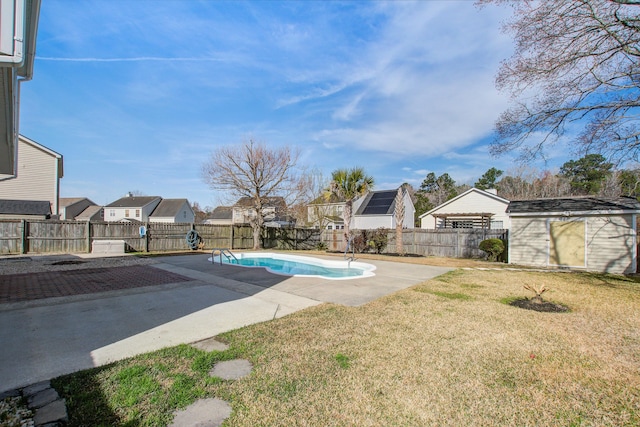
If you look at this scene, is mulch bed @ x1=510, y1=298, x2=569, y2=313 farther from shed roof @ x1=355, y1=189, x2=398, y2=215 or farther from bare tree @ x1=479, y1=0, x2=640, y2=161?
shed roof @ x1=355, y1=189, x2=398, y2=215

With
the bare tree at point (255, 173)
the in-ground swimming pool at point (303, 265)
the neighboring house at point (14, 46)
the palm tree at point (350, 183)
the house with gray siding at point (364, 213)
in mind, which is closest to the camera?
the neighboring house at point (14, 46)

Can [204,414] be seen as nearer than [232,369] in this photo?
Yes

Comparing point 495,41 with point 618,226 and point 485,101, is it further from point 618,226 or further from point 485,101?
point 618,226

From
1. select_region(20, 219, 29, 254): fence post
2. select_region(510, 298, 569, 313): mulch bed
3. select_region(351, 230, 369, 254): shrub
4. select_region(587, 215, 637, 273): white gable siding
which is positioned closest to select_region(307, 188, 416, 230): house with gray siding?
select_region(351, 230, 369, 254): shrub

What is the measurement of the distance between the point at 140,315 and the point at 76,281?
4.20 meters

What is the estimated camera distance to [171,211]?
128 feet

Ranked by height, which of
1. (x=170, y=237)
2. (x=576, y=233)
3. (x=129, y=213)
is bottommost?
(x=170, y=237)

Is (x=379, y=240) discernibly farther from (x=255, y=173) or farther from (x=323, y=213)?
(x=323, y=213)

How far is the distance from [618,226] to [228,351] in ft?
47.2

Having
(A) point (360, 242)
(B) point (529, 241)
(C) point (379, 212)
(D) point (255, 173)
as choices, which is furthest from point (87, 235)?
(C) point (379, 212)

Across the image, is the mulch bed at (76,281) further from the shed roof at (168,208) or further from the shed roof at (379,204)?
the shed roof at (168,208)

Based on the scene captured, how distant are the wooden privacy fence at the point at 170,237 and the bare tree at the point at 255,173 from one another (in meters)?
2.31

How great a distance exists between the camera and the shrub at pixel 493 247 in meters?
14.2

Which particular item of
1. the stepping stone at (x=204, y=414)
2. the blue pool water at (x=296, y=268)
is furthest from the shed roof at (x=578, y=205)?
the stepping stone at (x=204, y=414)
